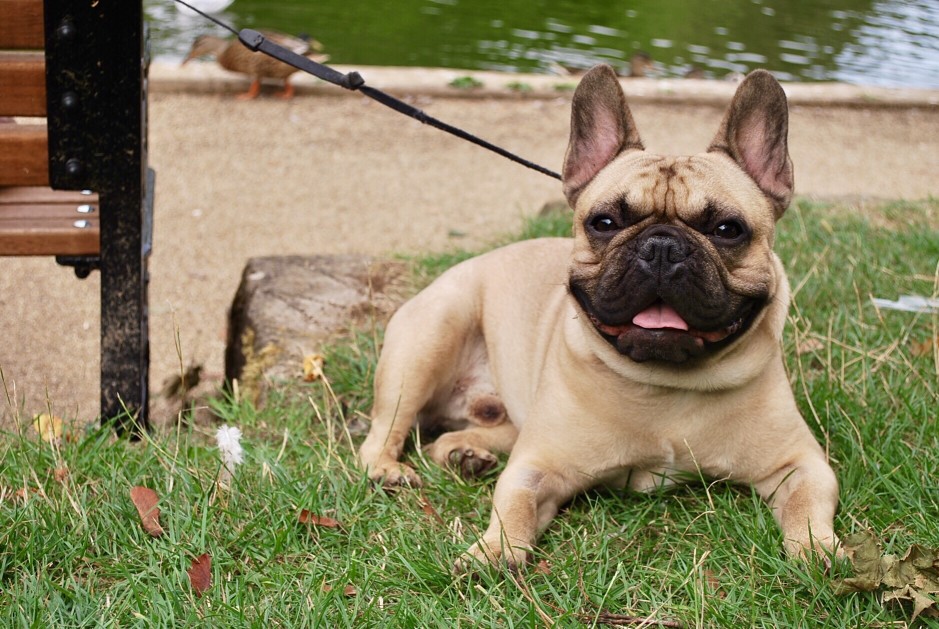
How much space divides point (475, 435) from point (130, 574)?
4.34 ft

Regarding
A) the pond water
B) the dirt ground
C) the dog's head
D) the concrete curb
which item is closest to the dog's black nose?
the dog's head

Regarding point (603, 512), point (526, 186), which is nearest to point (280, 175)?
point (526, 186)

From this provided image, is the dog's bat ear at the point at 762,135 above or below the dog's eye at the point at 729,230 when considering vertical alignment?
above

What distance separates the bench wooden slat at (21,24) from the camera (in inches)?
123

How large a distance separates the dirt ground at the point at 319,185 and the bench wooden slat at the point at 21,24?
156 cm

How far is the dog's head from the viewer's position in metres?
2.66

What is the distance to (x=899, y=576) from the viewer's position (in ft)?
7.83

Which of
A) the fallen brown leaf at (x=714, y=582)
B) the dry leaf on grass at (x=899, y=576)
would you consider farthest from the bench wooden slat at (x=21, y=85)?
the dry leaf on grass at (x=899, y=576)

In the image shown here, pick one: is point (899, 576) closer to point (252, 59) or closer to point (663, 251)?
point (663, 251)

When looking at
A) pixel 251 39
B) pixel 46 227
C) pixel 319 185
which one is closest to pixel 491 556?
pixel 251 39

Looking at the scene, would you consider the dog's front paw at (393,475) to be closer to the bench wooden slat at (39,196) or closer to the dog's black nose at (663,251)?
the dog's black nose at (663,251)

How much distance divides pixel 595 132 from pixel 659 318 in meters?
0.68

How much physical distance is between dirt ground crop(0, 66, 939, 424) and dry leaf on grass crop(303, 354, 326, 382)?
3.09 feet

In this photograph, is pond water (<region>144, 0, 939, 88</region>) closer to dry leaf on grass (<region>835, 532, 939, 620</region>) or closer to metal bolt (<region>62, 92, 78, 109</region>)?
metal bolt (<region>62, 92, 78, 109</region>)
